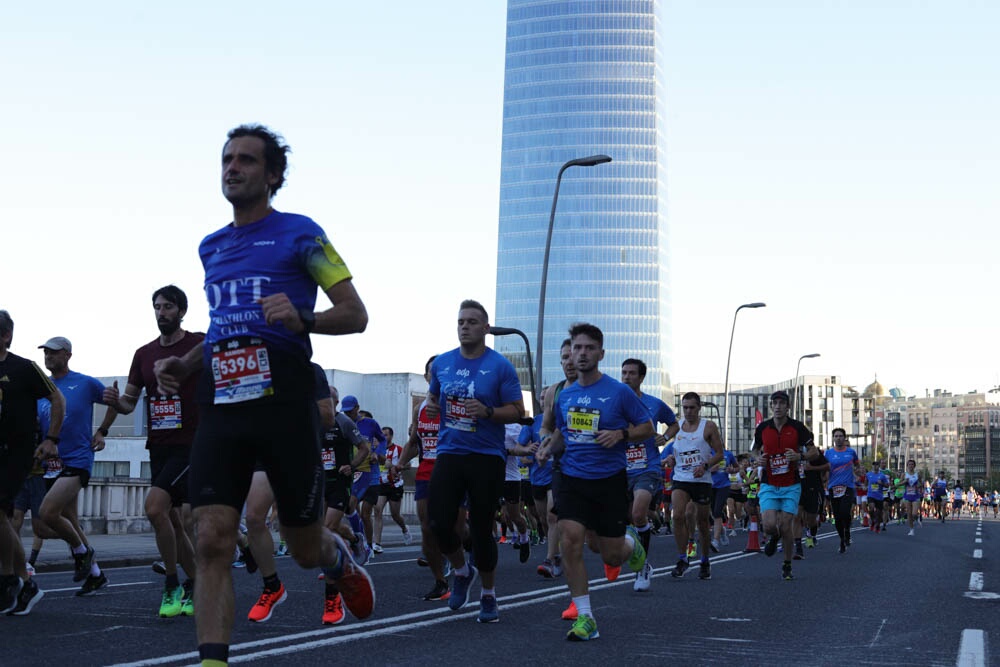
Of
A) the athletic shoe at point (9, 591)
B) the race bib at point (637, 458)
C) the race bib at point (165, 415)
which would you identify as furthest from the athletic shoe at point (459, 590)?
the race bib at point (637, 458)

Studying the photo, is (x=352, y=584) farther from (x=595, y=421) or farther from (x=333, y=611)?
(x=595, y=421)

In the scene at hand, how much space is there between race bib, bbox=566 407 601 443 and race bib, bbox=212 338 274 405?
13.8ft

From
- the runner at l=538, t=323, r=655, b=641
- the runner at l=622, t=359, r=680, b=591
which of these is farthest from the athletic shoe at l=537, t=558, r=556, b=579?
the runner at l=538, t=323, r=655, b=641

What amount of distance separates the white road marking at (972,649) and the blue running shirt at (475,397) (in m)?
3.10

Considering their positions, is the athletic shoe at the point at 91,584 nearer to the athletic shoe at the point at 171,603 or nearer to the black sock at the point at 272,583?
the athletic shoe at the point at 171,603

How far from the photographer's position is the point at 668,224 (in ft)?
586

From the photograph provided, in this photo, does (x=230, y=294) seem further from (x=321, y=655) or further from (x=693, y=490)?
(x=693, y=490)

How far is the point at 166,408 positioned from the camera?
8922 mm

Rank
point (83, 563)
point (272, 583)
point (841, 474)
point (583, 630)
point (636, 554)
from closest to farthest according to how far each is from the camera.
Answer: point (583, 630), point (272, 583), point (636, 554), point (83, 563), point (841, 474)

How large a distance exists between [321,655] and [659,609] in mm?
3879

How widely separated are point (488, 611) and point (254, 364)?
13.9 ft

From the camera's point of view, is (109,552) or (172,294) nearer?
(172,294)

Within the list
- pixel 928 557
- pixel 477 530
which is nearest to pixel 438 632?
pixel 477 530

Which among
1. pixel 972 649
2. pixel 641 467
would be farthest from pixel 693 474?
pixel 972 649
